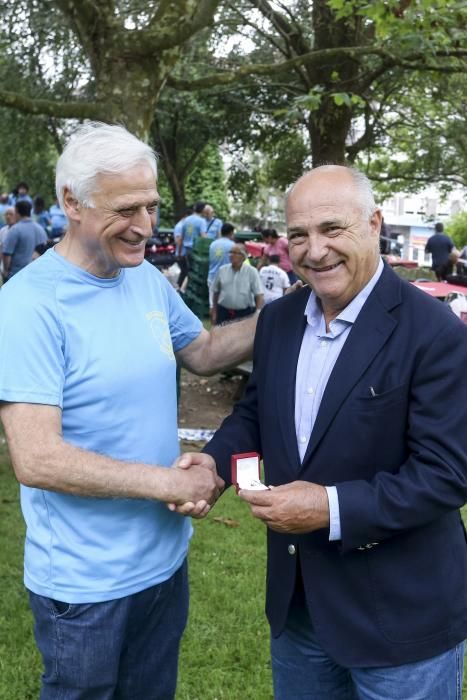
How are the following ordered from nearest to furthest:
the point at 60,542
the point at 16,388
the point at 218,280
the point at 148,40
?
the point at 16,388
the point at 60,542
the point at 148,40
the point at 218,280

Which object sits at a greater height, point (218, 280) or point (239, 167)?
point (239, 167)

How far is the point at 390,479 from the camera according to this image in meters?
2.11

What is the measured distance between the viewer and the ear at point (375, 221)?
7.66 ft

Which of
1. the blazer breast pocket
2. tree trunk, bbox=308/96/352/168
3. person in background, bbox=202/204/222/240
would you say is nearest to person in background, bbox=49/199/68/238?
person in background, bbox=202/204/222/240

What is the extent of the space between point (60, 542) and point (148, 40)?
17.5ft

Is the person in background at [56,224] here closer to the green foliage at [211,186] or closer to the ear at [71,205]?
the ear at [71,205]

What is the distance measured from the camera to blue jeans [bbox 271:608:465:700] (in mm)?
2213

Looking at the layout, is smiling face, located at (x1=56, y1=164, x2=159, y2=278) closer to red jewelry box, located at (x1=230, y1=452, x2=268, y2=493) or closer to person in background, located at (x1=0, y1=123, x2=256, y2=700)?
person in background, located at (x1=0, y1=123, x2=256, y2=700)

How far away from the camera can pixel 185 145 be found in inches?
997

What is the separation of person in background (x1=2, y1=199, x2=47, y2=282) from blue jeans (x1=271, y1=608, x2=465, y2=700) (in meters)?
9.67

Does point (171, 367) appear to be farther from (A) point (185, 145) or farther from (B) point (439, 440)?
(A) point (185, 145)

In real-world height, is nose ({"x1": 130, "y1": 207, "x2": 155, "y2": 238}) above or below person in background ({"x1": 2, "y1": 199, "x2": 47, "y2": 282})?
above

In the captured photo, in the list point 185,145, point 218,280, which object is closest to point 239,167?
point 185,145

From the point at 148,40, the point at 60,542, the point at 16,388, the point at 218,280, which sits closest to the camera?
the point at 16,388
